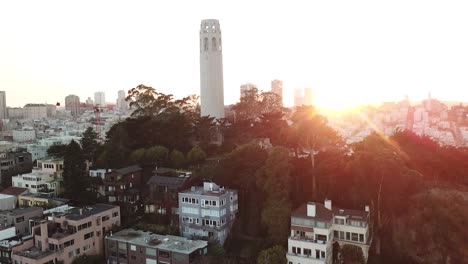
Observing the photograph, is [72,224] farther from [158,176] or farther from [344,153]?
[344,153]

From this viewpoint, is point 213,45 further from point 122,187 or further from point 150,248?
point 150,248

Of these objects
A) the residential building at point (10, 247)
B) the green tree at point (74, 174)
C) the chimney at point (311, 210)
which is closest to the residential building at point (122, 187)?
the green tree at point (74, 174)

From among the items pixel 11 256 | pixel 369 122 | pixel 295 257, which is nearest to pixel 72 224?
pixel 11 256

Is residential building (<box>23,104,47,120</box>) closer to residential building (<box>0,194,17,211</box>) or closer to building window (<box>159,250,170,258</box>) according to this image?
residential building (<box>0,194,17,211</box>)

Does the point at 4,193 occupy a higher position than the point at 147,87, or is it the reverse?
the point at 147,87

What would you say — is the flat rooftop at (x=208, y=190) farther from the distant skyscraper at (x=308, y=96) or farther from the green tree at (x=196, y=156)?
the distant skyscraper at (x=308, y=96)

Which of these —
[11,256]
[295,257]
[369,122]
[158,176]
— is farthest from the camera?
[369,122]

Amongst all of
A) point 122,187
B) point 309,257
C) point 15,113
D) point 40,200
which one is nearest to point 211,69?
point 122,187
